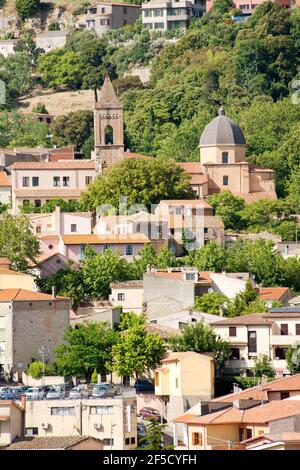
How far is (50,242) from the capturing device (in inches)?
2628

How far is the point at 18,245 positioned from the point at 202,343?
12.2m

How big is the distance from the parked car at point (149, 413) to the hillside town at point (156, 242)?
0.13m

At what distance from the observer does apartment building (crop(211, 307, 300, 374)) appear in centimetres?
5362

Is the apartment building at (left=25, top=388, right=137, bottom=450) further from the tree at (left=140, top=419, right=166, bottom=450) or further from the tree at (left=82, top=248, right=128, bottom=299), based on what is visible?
the tree at (left=82, top=248, right=128, bottom=299)

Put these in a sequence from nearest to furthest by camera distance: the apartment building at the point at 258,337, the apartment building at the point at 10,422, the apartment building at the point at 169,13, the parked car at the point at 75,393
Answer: the apartment building at the point at 10,422 → the parked car at the point at 75,393 → the apartment building at the point at 258,337 → the apartment building at the point at 169,13

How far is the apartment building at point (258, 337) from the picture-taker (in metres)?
53.6

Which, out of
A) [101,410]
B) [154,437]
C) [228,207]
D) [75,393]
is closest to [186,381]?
[75,393]

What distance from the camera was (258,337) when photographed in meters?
53.8

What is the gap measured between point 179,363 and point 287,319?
4366mm

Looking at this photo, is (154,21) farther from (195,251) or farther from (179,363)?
(179,363)

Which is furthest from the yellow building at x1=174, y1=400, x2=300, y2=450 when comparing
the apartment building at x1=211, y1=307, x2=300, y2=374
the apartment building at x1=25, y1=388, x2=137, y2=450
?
the apartment building at x1=211, y1=307, x2=300, y2=374

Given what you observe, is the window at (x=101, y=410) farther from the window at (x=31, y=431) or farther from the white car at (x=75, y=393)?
the window at (x=31, y=431)

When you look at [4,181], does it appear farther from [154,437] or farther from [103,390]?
[154,437]

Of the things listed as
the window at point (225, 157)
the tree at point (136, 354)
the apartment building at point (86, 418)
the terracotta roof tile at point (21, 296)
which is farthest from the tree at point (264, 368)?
the window at point (225, 157)
